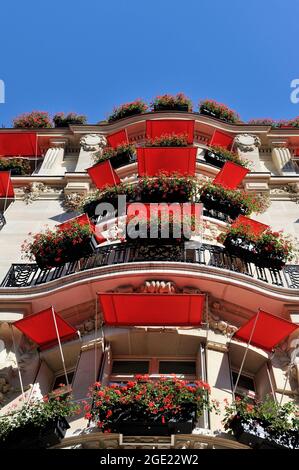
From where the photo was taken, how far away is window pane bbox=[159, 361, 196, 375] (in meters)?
9.08

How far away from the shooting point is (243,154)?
55.5 ft

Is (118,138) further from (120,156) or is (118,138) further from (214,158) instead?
(214,158)

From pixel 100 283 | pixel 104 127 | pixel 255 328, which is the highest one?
pixel 104 127

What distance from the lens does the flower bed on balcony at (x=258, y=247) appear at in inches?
415

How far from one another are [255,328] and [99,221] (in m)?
A: 5.30

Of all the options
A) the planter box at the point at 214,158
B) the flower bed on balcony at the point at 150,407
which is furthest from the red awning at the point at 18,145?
the flower bed on balcony at the point at 150,407

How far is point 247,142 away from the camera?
17.4 metres

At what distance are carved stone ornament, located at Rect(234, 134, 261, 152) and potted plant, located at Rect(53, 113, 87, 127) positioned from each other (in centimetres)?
559

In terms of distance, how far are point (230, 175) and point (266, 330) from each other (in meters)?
6.16

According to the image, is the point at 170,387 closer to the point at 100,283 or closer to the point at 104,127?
the point at 100,283

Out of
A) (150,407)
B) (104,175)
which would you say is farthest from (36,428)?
(104,175)

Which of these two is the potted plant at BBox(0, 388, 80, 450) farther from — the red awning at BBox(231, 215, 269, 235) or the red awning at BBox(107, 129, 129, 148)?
the red awning at BBox(107, 129, 129, 148)
